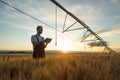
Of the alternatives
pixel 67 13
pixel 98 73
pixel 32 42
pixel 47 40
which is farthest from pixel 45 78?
pixel 67 13

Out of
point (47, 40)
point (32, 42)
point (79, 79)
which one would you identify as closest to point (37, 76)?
point (79, 79)

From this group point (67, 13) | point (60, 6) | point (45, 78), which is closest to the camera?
point (45, 78)

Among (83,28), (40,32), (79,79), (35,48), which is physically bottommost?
(79,79)

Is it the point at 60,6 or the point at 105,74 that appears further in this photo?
the point at 60,6

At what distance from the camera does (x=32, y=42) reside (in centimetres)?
682

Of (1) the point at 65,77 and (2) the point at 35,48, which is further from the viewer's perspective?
(2) the point at 35,48

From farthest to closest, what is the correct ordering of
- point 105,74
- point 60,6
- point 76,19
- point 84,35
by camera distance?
1. point 84,35
2. point 76,19
3. point 60,6
4. point 105,74

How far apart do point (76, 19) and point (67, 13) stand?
5.62ft

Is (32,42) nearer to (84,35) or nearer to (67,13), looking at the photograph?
(67,13)

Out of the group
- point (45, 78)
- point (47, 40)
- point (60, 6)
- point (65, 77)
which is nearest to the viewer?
point (45, 78)

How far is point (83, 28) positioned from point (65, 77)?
14.3 metres

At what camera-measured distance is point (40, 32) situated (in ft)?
23.0

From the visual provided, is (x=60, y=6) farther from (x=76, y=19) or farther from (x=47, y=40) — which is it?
(x=47, y=40)

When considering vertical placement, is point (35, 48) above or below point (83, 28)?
below
